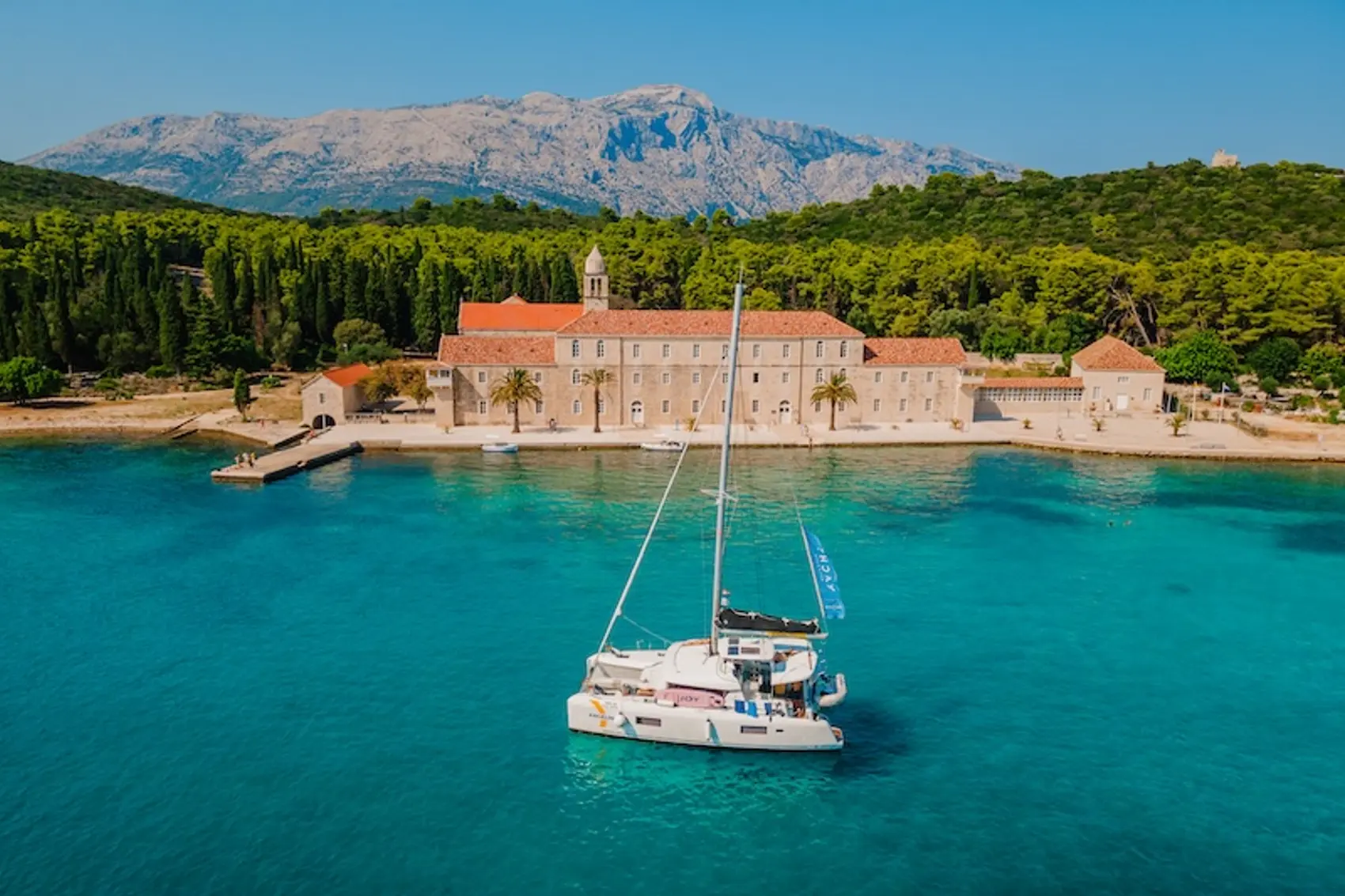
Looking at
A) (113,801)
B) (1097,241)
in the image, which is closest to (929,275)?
(1097,241)

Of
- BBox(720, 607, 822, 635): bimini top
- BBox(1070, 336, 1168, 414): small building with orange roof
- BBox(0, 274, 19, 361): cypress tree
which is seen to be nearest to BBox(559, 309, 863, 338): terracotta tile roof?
BBox(1070, 336, 1168, 414): small building with orange roof

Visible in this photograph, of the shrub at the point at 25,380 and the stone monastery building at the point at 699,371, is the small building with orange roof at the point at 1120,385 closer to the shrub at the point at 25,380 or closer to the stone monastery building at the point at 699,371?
the stone monastery building at the point at 699,371

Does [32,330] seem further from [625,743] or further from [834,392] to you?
[625,743]

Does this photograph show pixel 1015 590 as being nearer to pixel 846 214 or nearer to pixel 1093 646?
pixel 1093 646

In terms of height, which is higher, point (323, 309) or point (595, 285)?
point (595, 285)

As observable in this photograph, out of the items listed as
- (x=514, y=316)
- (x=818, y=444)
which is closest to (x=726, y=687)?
(x=818, y=444)

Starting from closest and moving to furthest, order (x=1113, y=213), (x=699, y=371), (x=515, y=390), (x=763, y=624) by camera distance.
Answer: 1. (x=763, y=624)
2. (x=515, y=390)
3. (x=699, y=371)
4. (x=1113, y=213)

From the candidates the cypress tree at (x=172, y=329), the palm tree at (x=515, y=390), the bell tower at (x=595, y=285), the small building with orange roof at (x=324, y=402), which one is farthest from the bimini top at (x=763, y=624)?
the cypress tree at (x=172, y=329)

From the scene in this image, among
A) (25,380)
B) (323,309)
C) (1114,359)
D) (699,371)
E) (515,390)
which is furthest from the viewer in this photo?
(323,309)
